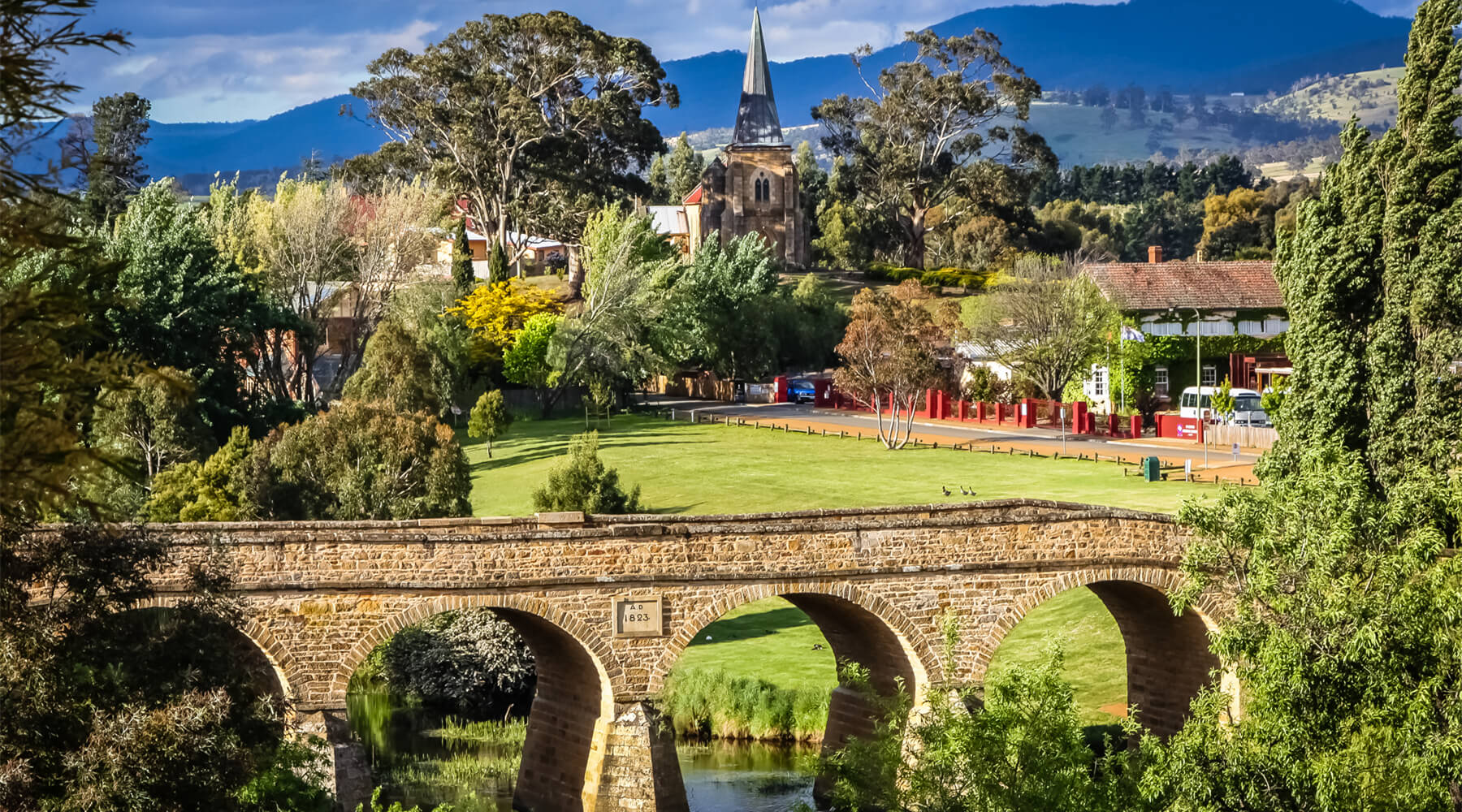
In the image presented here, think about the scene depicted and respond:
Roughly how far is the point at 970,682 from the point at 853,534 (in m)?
2.99

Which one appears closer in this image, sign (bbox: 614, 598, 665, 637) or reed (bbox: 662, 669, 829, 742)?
sign (bbox: 614, 598, 665, 637)

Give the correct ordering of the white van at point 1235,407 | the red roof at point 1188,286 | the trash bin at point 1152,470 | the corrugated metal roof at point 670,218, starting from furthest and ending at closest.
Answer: the corrugated metal roof at point 670,218 → the red roof at point 1188,286 → the white van at point 1235,407 → the trash bin at point 1152,470

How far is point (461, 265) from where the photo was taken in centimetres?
7012

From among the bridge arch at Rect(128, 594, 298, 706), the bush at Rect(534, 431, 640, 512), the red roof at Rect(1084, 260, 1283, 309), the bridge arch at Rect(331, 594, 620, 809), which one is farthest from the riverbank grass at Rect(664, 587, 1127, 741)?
the red roof at Rect(1084, 260, 1283, 309)

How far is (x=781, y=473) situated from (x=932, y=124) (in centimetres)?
5218

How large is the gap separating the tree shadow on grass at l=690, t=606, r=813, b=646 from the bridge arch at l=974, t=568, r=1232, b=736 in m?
8.18

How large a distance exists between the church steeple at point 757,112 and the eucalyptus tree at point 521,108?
71.7 ft

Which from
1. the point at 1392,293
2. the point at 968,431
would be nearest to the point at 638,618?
the point at 1392,293

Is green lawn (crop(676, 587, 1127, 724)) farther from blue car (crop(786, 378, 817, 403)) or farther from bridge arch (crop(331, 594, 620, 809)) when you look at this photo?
blue car (crop(786, 378, 817, 403))

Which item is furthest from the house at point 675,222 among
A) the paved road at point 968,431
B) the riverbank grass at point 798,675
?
the riverbank grass at point 798,675

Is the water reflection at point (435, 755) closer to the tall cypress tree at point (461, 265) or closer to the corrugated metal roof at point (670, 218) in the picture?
the tall cypress tree at point (461, 265)

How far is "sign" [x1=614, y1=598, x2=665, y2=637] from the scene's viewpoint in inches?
984

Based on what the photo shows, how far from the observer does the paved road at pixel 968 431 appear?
161 ft

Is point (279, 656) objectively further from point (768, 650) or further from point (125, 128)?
point (125, 128)
